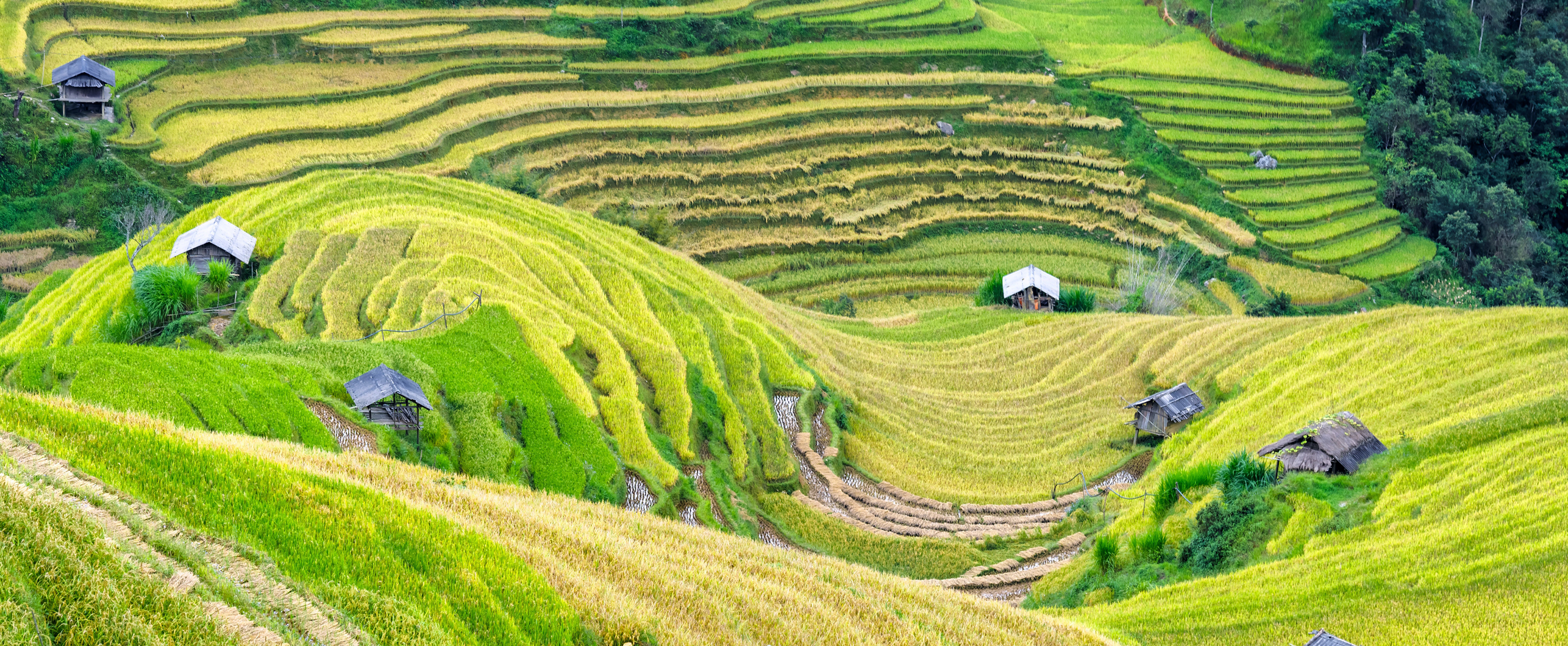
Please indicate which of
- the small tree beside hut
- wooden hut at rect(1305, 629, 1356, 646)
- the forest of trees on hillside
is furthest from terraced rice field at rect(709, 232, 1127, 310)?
wooden hut at rect(1305, 629, 1356, 646)

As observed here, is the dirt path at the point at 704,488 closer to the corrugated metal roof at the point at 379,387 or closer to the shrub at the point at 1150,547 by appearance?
the corrugated metal roof at the point at 379,387

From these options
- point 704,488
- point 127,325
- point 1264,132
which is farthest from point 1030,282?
point 127,325

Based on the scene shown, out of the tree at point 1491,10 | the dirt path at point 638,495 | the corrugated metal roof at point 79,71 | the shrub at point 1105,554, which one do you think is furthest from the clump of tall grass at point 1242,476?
the tree at point 1491,10

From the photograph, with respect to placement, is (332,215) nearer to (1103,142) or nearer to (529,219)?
(529,219)

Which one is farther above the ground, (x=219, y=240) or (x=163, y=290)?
(x=219, y=240)

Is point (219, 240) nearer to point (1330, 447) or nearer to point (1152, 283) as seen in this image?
point (1330, 447)

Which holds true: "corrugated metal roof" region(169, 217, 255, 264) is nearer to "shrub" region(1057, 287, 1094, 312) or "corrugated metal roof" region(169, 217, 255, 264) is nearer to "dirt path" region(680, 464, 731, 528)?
"dirt path" region(680, 464, 731, 528)
